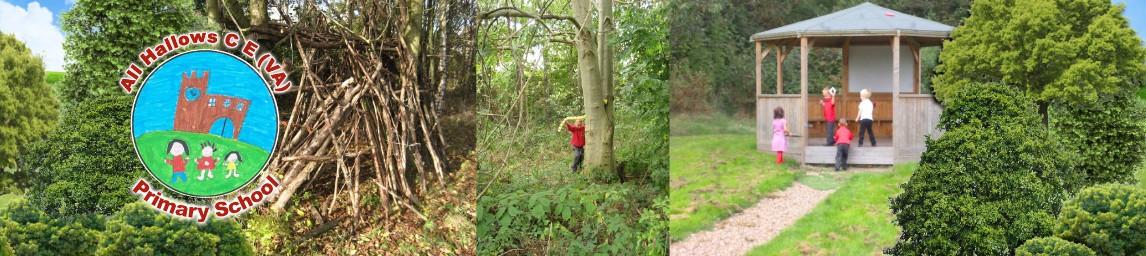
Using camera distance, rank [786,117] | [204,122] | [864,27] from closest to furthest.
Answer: [864,27] < [786,117] < [204,122]

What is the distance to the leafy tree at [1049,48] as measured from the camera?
5039 millimetres

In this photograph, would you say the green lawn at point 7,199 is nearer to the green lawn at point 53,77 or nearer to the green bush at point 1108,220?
the green lawn at point 53,77

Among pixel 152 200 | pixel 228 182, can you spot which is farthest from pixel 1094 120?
pixel 152 200

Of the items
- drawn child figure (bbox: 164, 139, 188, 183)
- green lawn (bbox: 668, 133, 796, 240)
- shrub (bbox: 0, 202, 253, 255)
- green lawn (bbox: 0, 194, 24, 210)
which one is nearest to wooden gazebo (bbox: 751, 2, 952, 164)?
green lawn (bbox: 668, 133, 796, 240)

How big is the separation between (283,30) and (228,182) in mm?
911

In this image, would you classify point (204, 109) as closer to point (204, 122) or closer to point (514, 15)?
point (204, 122)

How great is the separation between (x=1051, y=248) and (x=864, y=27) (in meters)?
1.57

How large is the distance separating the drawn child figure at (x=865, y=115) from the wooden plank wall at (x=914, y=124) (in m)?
0.12

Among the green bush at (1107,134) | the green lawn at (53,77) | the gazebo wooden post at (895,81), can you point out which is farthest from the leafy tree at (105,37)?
the green bush at (1107,134)

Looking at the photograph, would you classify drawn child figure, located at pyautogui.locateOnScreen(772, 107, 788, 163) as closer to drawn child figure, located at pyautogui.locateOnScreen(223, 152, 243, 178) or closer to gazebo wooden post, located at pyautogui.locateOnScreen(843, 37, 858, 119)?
gazebo wooden post, located at pyautogui.locateOnScreen(843, 37, 858, 119)

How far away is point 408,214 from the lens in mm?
5520

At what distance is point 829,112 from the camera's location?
504 cm

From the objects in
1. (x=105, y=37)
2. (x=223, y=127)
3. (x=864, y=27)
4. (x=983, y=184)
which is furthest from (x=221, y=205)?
(x=983, y=184)

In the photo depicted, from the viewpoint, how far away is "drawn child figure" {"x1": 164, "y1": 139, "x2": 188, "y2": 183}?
521 centimetres
